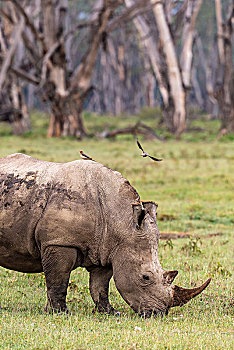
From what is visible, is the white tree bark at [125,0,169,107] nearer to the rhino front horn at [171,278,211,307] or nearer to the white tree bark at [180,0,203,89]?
the white tree bark at [180,0,203,89]

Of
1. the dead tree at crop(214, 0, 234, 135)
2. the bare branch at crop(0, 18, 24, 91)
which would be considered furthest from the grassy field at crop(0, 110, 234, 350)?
the dead tree at crop(214, 0, 234, 135)

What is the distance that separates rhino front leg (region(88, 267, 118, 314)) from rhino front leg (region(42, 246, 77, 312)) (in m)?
0.40

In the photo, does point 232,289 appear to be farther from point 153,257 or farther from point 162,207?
point 162,207

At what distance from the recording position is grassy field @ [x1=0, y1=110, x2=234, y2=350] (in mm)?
4762

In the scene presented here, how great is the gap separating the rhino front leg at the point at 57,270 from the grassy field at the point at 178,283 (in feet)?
0.61

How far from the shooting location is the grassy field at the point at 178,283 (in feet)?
15.6

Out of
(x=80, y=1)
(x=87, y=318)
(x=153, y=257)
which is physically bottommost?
(x=87, y=318)

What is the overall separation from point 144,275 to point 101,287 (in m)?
0.69

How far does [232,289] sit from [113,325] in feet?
7.81

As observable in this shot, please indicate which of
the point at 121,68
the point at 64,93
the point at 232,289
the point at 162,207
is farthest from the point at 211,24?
the point at 232,289

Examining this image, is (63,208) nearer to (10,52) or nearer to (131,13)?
(10,52)

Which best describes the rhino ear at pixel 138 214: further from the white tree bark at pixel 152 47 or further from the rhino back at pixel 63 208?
the white tree bark at pixel 152 47

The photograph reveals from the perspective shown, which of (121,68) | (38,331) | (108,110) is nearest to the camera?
(38,331)

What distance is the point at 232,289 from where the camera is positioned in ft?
23.5
